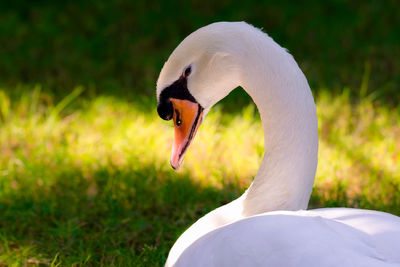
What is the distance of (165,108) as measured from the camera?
2.24 metres

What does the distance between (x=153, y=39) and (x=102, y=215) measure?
2495 millimetres

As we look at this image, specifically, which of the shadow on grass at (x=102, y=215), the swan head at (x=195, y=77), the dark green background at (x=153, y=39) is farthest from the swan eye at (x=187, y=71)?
the dark green background at (x=153, y=39)

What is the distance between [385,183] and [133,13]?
308 cm

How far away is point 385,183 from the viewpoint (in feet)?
10.0

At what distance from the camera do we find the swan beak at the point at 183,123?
88.4 inches

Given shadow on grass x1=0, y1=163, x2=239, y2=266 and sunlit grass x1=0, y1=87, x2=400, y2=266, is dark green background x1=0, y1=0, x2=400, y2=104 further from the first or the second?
shadow on grass x1=0, y1=163, x2=239, y2=266

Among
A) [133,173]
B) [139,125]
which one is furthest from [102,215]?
[139,125]

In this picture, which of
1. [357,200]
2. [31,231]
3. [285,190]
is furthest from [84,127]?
[285,190]

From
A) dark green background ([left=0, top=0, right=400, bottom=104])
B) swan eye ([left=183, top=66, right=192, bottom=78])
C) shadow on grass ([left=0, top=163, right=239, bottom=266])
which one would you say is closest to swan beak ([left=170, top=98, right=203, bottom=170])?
swan eye ([left=183, top=66, right=192, bottom=78])

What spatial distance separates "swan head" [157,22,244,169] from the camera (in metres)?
2.09

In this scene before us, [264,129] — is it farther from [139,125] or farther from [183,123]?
[139,125]

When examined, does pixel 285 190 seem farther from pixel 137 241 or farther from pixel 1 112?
pixel 1 112

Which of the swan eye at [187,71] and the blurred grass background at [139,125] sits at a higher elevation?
the swan eye at [187,71]

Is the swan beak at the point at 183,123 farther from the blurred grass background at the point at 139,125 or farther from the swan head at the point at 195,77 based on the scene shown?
the blurred grass background at the point at 139,125
